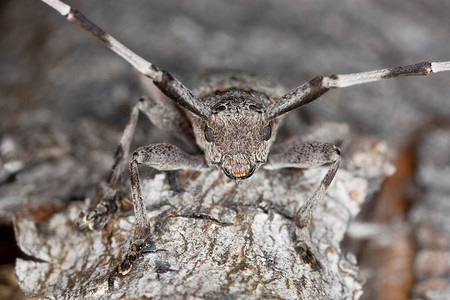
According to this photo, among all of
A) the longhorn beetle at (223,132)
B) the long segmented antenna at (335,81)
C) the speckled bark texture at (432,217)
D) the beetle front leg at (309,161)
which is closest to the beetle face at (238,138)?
the longhorn beetle at (223,132)

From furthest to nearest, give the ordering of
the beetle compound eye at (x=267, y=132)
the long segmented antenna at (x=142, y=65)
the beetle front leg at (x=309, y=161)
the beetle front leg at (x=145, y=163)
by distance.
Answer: the beetle compound eye at (x=267, y=132)
the beetle front leg at (x=309, y=161)
the beetle front leg at (x=145, y=163)
the long segmented antenna at (x=142, y=65)

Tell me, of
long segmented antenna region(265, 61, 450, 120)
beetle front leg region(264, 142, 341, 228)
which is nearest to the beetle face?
long segmented antenna region(265, 61, 450, 120)

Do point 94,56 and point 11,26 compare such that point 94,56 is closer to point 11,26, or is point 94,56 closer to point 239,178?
point 11,26

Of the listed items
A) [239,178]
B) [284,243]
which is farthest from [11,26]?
[284,243]

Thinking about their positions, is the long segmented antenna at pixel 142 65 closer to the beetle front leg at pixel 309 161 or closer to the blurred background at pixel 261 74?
the beetle front leg at pixel 309 161

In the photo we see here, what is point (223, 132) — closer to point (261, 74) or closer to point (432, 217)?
point (261, 74)

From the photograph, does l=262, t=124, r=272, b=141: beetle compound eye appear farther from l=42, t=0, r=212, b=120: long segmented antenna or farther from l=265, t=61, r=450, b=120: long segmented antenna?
l=42, t=0, r=212, b=120: long segmented antenna

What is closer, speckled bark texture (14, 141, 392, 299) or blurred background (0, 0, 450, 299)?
speckled bark texture (14, 141, 392, 299)
